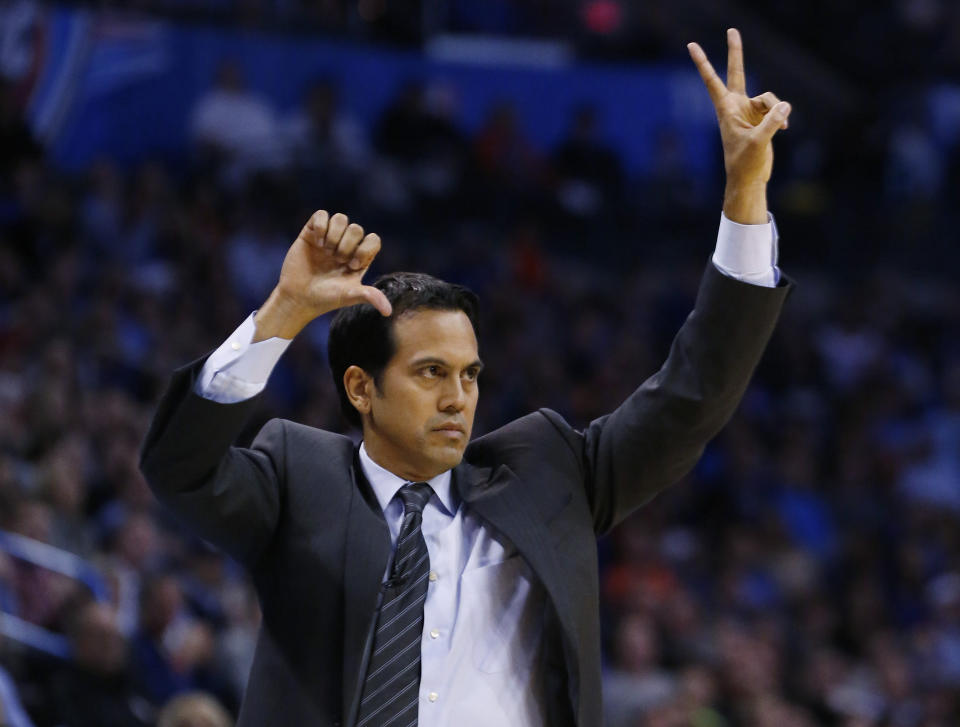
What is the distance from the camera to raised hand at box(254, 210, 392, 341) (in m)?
2.35

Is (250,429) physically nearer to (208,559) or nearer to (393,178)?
(208,559)

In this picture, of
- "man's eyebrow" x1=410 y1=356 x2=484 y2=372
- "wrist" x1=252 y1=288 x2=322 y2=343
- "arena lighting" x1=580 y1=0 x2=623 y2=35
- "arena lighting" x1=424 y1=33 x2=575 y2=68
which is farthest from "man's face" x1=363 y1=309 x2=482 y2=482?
"arena lighting" x1=580 y1=0 x2=623 y2=35

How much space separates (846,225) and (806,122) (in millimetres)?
1810

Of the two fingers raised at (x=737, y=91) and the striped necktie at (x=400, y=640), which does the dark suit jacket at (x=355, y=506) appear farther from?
the two fingers raised at (x=737, y=91)

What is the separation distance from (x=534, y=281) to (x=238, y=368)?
293 inches

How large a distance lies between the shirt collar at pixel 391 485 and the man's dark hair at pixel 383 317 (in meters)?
0.15

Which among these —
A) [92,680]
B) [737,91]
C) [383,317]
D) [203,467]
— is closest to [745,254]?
[737,91]

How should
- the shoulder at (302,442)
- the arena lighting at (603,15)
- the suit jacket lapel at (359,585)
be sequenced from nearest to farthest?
the suit jacket lapel at (359,585) → the shoulder at (302,442) → the arena lighting at (603,15)

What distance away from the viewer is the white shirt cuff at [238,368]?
2.31m

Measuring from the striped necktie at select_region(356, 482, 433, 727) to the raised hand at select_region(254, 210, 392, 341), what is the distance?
15.5 inches

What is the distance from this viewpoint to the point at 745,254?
244 cm

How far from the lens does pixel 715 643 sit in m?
7.16

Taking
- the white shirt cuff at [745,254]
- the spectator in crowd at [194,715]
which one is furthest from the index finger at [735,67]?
the spectator in crowd at [194,715]

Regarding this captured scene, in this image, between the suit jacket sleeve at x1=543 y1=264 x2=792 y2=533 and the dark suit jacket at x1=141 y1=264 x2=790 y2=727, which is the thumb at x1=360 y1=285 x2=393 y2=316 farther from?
the suit jacket sleeve at x1=543 y1=264 x2=792 y2=533
